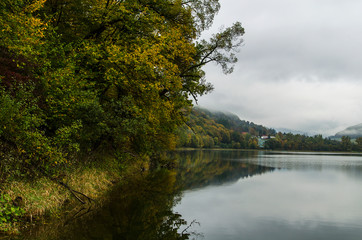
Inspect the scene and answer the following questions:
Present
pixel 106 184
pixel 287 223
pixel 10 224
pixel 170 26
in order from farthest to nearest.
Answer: pixel 170 26, pixel 106 184, pixel 287 223, pixel 10 224

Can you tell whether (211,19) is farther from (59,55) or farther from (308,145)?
(308,145)

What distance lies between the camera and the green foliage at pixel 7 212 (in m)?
7.70

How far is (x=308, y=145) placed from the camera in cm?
16812

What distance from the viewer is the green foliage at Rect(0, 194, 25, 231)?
303 inches

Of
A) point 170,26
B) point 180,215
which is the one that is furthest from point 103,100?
point 180,215

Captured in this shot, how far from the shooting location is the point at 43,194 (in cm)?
1019

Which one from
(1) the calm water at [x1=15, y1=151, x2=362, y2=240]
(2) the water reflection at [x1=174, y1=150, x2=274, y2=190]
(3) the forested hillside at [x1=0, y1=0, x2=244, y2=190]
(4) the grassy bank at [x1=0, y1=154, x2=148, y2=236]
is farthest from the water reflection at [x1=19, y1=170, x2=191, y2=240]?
(2) the water reflection at [x1=174, y1=150, x2=274, y2=190]

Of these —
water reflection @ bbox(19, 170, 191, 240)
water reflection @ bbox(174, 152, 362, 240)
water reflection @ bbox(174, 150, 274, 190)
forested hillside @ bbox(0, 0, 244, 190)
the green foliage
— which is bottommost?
water reflection @ bbox(174, 150, 274, 190)

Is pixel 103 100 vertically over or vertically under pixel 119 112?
over

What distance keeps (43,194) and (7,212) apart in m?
2.32

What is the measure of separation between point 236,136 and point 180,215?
177846mm

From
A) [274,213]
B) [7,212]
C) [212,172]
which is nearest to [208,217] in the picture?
[274,213]

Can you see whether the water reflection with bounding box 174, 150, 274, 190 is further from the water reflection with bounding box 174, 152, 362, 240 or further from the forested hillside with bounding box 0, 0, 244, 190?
the forested hillside with bounding box 0, 0, 244, 190

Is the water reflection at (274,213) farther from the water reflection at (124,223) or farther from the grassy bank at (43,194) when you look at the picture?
the grassy bank at (43,194)
